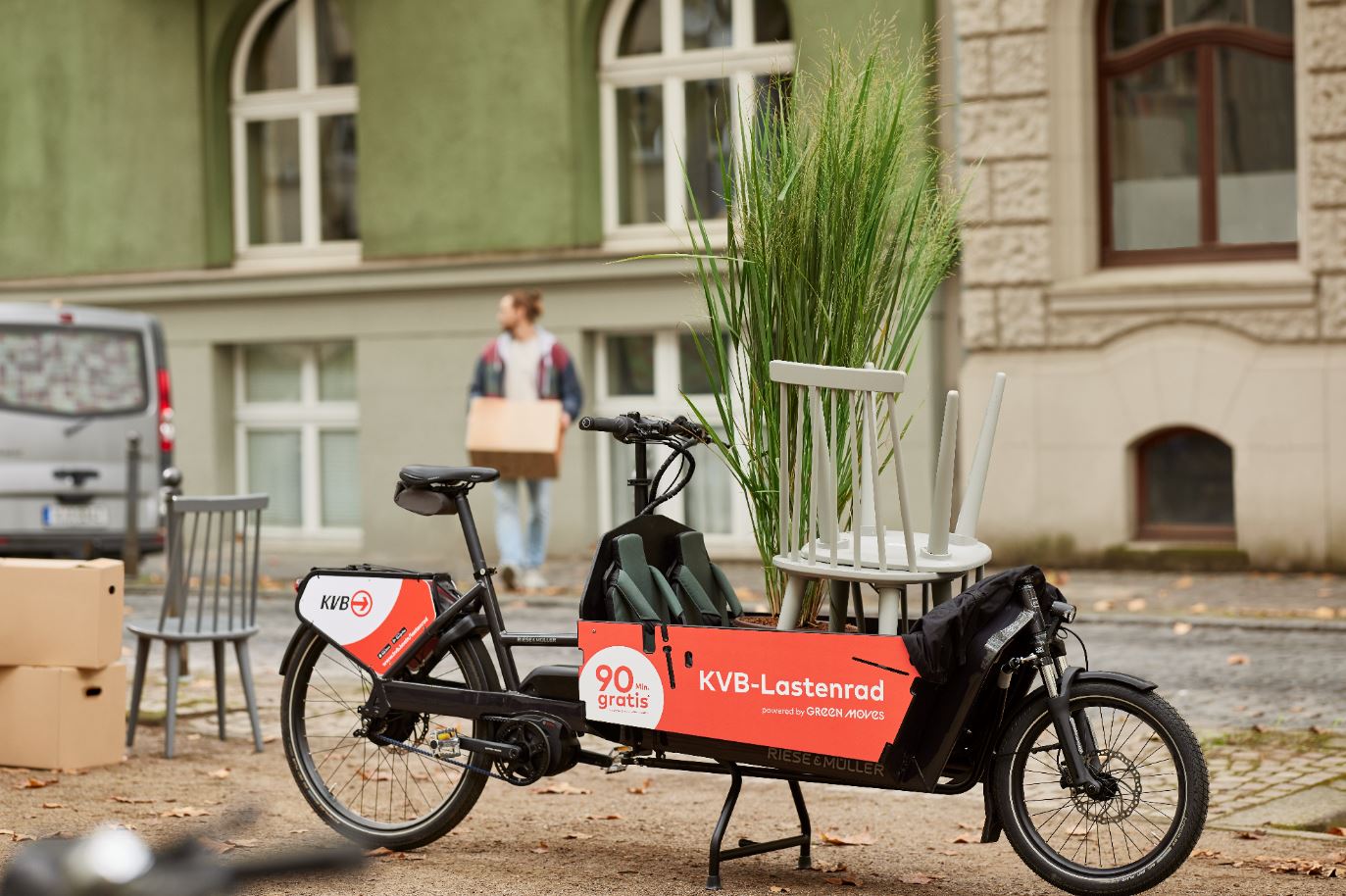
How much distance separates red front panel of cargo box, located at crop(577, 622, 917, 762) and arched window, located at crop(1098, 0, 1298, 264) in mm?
9710

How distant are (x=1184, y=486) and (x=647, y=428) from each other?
9.18 metres

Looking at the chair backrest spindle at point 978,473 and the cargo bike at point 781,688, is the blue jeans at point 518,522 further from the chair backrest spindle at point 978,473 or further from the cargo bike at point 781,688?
the chair backrest spindle at point 978,473

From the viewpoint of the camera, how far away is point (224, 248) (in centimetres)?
1758

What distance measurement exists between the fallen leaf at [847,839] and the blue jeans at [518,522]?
7139mm

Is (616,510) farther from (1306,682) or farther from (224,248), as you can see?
(1306,682)

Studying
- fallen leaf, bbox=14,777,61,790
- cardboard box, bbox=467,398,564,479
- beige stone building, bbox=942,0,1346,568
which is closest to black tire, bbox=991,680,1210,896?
fallen leaf, bbox=14,777,61,790

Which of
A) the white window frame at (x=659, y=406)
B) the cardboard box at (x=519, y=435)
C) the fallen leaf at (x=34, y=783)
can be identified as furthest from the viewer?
the white window frame at (x=659, y=406)

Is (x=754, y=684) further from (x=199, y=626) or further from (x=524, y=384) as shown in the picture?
(x=524, y=384)

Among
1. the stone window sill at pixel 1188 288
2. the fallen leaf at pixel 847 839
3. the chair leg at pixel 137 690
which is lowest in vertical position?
the fallen leaf at pixel 847 839

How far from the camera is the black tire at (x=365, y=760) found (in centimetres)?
550

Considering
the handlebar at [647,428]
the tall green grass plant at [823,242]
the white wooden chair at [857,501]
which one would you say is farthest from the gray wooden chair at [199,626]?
the white wooden chair at [857,501]

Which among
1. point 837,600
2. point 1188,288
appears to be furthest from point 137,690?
point 1188,288

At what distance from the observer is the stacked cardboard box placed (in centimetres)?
671

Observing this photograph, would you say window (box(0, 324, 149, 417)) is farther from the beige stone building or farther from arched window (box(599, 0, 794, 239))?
the beige stone building
